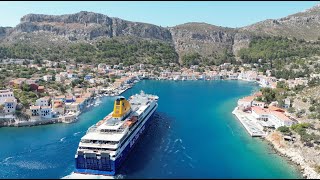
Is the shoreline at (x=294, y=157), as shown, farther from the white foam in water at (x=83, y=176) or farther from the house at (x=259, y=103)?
the white foam in water at (x=83, y=176)

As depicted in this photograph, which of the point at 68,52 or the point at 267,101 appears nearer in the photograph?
the point at 267,101

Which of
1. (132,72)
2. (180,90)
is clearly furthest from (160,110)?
(132,72)

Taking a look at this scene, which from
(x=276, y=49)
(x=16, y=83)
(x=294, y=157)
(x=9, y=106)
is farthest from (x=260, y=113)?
(x=276, y=49)

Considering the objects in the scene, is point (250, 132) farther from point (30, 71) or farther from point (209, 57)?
point (209, 57)

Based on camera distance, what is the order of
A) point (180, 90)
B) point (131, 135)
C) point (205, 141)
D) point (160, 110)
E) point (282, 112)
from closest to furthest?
point (131, 135)
point (205, 141)
point (282, 112)
point (160, 110)
point (180, 90)

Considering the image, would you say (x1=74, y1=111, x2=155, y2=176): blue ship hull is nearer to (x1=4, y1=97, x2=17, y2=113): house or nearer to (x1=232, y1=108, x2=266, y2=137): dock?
(x1=232, y1=108, x2=266, y2=137): dock
